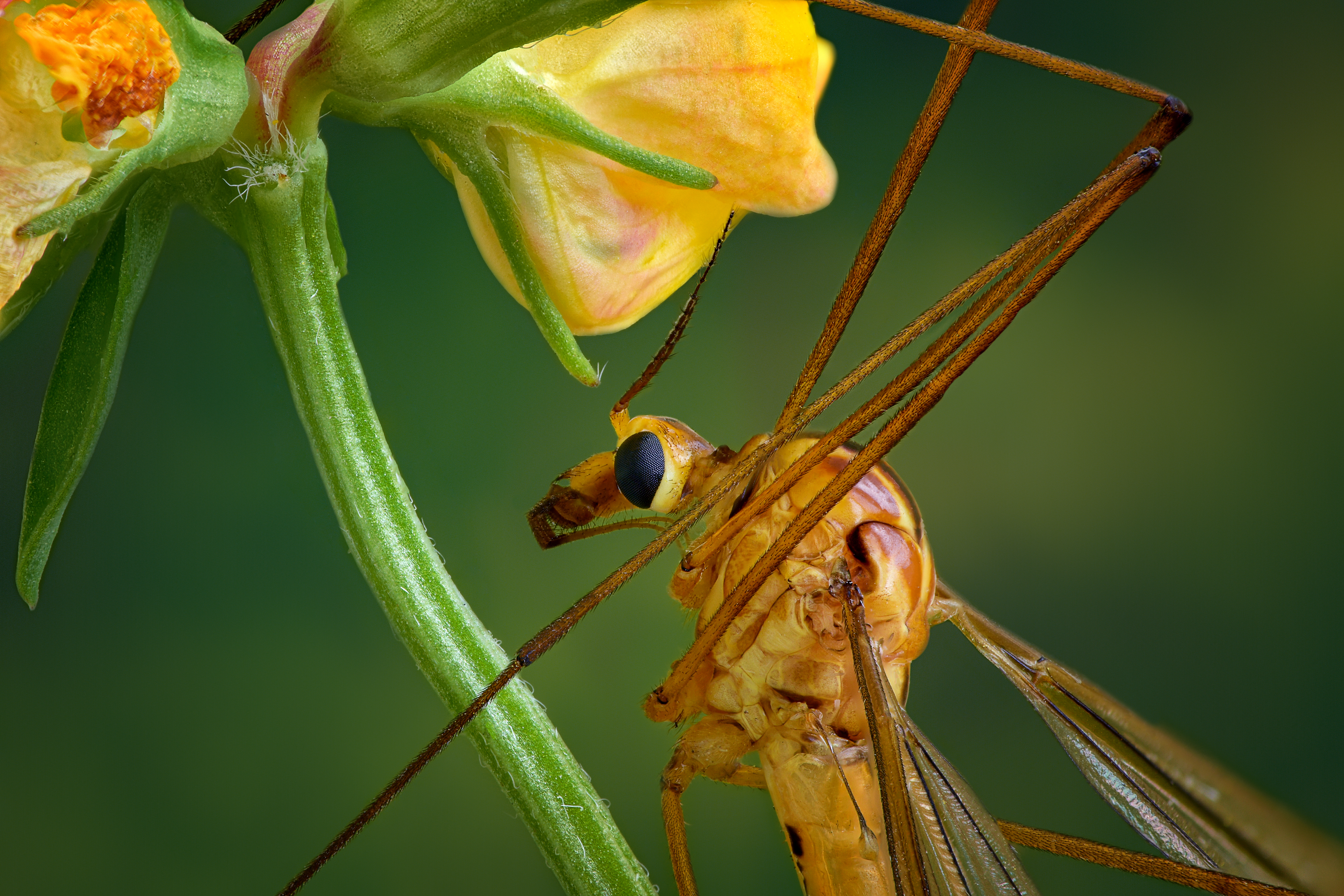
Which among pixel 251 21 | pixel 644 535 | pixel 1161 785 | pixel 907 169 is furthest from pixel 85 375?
pixel 644 535

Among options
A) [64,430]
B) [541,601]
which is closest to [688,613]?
[64,430]

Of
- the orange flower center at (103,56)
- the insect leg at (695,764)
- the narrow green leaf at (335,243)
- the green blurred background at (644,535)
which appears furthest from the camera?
the green blurred background at (644,535)

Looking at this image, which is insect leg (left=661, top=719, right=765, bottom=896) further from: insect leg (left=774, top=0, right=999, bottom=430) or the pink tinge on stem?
the pink tinge on stem

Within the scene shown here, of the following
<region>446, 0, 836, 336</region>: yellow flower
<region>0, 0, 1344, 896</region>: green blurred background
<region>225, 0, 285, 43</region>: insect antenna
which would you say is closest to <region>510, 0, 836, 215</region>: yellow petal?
<region>446, 0, 836, 336</region>: yellow flower

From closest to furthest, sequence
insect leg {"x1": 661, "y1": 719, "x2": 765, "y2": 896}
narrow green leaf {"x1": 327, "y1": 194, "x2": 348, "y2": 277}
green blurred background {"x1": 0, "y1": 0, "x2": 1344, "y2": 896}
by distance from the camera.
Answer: narrow green leaf {"x1": 327, "y1": 194, "x2": 348, "y2": 277}
insect leg {"x1": 661, "y1": 719, "x2": 765, "y2": 896}
green blurred background {"x1": 0, "y1": 0, "x2": 1344, "y2": 896}

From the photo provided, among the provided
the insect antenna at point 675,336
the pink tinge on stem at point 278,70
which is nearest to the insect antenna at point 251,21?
the pink tinge on stem at point 278,70

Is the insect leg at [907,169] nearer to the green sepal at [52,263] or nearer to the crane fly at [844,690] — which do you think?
the crane fly at [844,690]
